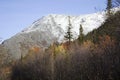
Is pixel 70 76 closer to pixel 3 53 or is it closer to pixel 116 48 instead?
pixel 3 53

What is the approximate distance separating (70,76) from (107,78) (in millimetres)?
14306

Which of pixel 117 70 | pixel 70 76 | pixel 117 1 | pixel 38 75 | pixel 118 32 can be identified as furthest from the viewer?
pixel 38 75

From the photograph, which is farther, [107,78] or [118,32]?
[107,78]

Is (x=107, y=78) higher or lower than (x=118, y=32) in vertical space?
lower

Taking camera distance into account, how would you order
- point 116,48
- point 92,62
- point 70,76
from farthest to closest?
point 70,76 < point 92,62 < point 116,48

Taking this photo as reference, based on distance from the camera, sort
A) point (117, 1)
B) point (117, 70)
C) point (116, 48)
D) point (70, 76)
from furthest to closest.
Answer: point (70, 76), point (117, 70), point (116, 48), point (117, 1)

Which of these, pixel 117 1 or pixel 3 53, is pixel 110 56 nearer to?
pixel 117 1

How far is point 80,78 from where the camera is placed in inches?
2069

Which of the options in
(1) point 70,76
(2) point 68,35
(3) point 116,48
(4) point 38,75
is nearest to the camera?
(3) point 116,48

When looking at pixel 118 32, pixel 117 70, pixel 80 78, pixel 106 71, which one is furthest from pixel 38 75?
pixel 118 32

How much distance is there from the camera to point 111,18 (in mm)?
21750

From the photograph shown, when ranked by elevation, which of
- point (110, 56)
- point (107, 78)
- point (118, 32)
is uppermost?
point (118, 32)

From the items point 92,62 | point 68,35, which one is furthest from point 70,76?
point 68,35

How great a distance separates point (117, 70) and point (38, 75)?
38.7 meters
